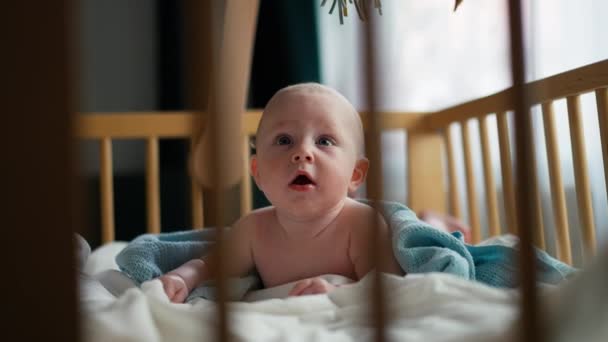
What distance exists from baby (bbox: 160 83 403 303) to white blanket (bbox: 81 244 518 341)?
0.15 meters

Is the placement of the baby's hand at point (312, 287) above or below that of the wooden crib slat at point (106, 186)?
below

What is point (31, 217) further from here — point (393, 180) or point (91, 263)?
point (393, 180)

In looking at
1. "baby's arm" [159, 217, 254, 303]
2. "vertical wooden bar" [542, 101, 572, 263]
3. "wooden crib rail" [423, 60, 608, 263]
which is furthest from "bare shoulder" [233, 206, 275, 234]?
"vertical wooden bar" [542, 101, 572, 263]

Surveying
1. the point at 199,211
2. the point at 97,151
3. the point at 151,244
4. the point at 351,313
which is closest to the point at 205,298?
the point at 151,244

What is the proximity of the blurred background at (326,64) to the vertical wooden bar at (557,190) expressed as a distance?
54 cm

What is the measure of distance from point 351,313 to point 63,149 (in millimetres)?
367

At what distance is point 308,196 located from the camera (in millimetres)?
990

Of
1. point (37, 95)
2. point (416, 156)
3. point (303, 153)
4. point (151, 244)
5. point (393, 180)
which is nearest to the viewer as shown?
point (37, 95)

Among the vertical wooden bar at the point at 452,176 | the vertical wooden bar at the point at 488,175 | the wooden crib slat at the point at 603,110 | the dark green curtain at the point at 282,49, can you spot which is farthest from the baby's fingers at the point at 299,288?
the dark green curtain at the point at 282,49

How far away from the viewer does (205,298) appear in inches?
40.1

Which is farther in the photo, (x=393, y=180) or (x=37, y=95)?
(x=393, y=180)

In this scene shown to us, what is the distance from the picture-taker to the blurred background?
1947 millimetres

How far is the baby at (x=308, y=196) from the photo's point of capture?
988 mm

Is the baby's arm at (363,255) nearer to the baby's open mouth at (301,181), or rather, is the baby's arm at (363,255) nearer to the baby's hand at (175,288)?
the baby's open mouth at (301,181)
